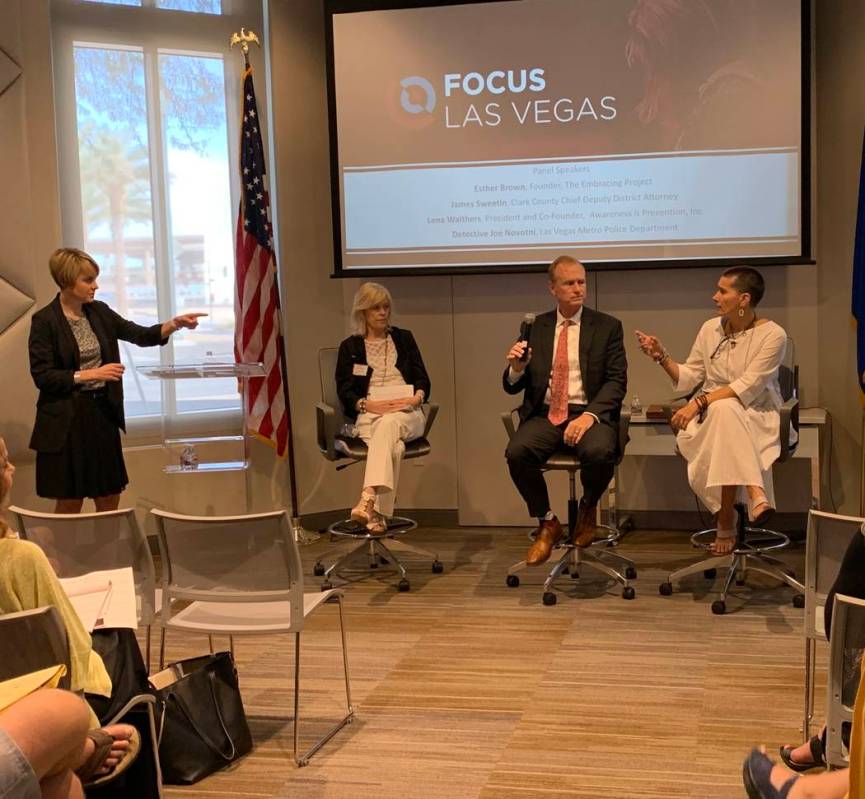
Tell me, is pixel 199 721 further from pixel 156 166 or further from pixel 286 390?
pixel 156 166

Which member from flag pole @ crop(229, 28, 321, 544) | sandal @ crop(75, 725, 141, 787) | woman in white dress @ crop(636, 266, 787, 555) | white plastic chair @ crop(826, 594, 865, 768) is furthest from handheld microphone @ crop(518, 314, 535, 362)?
sandal @ crop(75, 725, 141, 787)

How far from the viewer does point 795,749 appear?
3.29 m

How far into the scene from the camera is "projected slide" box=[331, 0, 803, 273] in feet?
20.5

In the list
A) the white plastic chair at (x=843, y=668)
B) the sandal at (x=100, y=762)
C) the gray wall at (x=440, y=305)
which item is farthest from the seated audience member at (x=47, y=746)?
the gray wall at (x=440, y=305)

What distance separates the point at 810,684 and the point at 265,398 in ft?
12.5

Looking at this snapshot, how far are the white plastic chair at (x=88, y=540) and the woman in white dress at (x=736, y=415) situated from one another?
106 inches

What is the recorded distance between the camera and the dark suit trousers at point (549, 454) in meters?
5.34

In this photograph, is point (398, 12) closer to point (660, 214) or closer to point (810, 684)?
point (660, 214)

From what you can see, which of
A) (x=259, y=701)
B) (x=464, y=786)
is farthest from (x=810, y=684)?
(x=259, y=701)

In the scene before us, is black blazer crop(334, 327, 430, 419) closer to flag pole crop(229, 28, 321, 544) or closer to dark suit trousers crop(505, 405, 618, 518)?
flag pole crop(229, 28, 321, 544)

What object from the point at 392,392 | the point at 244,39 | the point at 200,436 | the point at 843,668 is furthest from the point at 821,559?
the point at 244,39

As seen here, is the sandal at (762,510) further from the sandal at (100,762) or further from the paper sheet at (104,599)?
the sandal at (100,762)

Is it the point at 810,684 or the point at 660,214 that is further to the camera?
the point at 660,214

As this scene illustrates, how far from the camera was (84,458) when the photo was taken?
5.54 m
